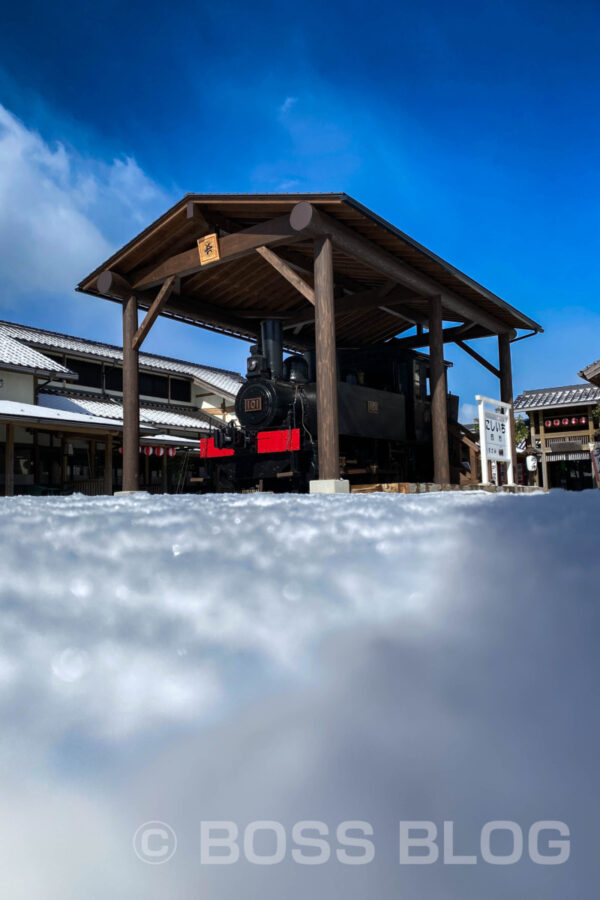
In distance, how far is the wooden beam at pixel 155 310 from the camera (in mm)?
8320

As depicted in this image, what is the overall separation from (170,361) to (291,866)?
2106 centimetres

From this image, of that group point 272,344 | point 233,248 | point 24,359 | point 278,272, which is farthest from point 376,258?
point 24,359

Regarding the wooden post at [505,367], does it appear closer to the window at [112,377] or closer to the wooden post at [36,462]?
the wooden post at [36,462]

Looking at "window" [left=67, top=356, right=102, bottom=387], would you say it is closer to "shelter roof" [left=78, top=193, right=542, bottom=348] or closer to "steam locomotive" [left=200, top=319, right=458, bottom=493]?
"shelter roof" [left=78, top=193, right=542, bottom=348]

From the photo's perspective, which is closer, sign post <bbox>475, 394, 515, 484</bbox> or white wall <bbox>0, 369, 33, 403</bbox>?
sign post <bbox>475, 394, 515, 484</bbox>

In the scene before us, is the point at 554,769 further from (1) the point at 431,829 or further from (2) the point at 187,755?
(2) the point at 187,755

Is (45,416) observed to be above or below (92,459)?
above

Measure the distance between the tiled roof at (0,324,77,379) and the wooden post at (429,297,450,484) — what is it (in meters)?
9.25

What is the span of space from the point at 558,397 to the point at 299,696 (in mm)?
24705

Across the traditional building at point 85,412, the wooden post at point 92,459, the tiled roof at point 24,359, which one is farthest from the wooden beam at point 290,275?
the wooden post at point 92,459

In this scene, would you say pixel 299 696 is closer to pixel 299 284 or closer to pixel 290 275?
pixel 299 284

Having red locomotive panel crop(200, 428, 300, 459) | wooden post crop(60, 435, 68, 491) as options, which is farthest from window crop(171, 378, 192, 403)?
red locomotive panel crop(200, 428, 300, 459)

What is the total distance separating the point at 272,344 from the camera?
354 inches

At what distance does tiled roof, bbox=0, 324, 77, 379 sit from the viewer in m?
13.8
